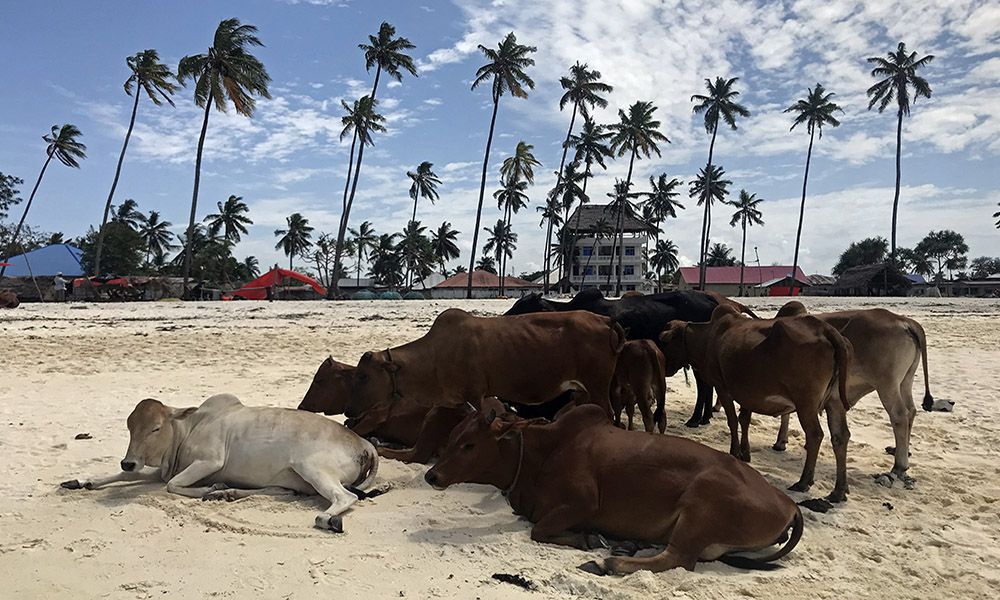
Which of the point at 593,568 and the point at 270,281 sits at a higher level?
the point at 270,281

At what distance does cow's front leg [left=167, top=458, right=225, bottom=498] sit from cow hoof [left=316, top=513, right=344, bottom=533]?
3.81 feet

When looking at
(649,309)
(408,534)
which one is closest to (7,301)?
(649,309)

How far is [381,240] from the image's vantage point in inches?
3942

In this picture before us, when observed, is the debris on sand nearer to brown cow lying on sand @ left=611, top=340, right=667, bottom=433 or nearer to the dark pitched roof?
brown cow lying on sand @ left=611, top=340, right=667, bottom=433

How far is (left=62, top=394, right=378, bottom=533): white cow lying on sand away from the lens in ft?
18.4

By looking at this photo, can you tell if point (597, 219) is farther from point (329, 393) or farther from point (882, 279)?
point (329, 393)

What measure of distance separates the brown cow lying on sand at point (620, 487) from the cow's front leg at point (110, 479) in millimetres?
2527

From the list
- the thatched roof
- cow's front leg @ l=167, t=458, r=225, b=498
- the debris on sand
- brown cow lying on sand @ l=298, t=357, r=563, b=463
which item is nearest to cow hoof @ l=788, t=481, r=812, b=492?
brown cow lying on sand @ l=298, t=357, r=563, b=463

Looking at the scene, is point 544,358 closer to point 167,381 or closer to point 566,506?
point 566,506

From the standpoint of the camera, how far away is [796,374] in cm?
623

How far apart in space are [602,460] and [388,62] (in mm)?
50240

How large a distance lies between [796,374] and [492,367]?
2.91m

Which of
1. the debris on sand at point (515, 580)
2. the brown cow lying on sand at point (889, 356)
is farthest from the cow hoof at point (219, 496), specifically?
the brown cow lying on sand at point (889, 356)

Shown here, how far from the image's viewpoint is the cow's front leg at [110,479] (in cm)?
568
